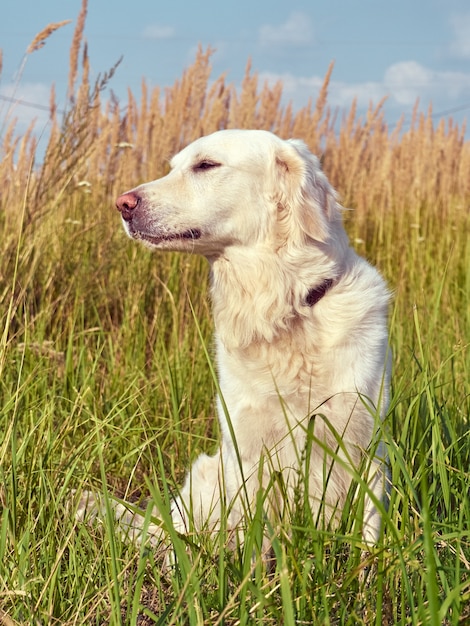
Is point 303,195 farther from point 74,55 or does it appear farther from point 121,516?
point 74,55

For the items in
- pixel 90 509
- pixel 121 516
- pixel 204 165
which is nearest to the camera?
pixel 121 516

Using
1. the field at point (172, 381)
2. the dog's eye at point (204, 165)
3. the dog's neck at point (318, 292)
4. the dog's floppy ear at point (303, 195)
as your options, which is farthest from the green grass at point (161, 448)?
the dog's eye at point (204, 165)

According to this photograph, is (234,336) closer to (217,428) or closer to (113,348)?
(217,428)

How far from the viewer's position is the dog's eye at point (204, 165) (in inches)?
91.7

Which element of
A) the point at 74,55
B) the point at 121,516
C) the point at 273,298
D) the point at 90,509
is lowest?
the point at 90,509

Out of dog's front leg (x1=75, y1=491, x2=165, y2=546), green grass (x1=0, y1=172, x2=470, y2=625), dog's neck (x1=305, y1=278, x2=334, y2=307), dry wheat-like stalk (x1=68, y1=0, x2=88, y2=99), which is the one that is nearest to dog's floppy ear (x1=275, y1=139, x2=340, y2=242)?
dog's neck (x1=305, y1=278, x2=334, y2=307)

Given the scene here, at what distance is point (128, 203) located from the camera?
226 centimetres

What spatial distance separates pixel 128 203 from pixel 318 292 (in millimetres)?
640

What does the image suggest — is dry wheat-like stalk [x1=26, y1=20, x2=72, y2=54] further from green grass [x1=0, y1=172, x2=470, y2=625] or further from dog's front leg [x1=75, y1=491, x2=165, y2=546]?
dog's front leg [x1=75, y1=491, x2=165, y2=546]

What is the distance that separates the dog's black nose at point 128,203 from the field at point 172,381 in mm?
320

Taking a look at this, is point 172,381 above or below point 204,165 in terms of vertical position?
below

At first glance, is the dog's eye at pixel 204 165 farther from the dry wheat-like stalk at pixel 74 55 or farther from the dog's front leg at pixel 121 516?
the dry wheat-like stalk at pixel 74 55

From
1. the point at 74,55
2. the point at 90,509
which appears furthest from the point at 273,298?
the point at 74,55

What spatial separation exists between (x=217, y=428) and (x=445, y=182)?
4.63 metres
